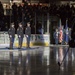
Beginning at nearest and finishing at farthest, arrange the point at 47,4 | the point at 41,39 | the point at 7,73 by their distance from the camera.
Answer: the point at 7,73 < the point at 41,39 < the point at 47,4

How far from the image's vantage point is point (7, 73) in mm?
14195

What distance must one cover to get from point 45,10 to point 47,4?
1.36 m

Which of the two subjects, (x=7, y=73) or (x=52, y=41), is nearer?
(x=7, y=73)

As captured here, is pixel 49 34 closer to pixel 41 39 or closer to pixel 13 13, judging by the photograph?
pixel 41 39

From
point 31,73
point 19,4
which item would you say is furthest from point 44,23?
point 31,73

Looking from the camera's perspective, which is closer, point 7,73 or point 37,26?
point 7,73

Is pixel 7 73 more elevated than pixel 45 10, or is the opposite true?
pixel 45 10

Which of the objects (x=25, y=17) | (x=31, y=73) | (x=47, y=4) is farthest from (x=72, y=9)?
(x=31, y=73)

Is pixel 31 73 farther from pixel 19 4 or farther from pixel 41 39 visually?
pixel 19 4

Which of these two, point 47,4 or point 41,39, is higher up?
point 47,4

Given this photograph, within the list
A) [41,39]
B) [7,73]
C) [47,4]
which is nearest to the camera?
[7,73]

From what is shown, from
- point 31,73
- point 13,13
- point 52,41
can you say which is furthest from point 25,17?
point 31,73

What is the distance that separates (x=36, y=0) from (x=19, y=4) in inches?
84.2

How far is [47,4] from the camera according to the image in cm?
4081
